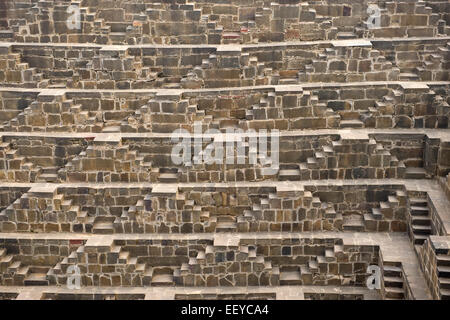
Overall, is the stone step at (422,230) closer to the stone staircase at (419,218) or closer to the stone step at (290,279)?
the stone staircase at (419,218)

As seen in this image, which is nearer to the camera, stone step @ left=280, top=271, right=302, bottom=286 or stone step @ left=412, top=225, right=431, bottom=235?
stone step @ left=412, top=225, right=431, bottom=235

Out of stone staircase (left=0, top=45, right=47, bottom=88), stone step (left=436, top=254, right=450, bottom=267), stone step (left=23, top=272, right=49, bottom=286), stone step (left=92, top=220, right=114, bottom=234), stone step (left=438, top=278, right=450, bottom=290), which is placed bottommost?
stone step (left=23, top=272, right=49, bottom=286)

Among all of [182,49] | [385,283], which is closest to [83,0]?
[182,49]

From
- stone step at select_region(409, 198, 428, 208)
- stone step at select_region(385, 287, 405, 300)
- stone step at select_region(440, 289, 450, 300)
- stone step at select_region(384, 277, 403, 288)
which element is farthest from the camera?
stone step at select_region(409, 198, 428, 208)

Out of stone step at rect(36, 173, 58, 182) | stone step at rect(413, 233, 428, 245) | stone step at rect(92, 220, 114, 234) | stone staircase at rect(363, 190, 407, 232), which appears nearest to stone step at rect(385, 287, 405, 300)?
stone step at rect(413, 233, 428, 245)

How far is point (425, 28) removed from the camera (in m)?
21.1

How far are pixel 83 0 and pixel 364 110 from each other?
947cm

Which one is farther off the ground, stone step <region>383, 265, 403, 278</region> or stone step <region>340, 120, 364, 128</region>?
stone step <region>340, 120, 364, 128</region>

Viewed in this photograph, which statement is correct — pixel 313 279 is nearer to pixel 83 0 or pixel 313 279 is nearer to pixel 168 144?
pixel 168 144

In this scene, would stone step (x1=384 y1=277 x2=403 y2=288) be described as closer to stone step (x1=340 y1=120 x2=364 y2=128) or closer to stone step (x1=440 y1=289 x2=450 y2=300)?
stone step (x1=440 y1=289 x2=450 y2=300)

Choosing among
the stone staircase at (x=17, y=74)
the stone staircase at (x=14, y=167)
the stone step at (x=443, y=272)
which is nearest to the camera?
the stone step at (x=443, y=272)

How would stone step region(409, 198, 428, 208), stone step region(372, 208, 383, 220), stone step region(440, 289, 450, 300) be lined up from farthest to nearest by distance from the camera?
stone step region(372, 208, 383, 220)
stone step region(409, 198, 428, 208)
stone step region(440, 289, 450, 300)

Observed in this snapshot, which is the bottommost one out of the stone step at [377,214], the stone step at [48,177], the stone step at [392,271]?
the stone step at [392,271]

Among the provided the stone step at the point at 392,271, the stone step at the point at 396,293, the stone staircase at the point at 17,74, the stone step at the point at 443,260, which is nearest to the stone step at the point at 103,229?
the stone staircase at the point at 17,74
